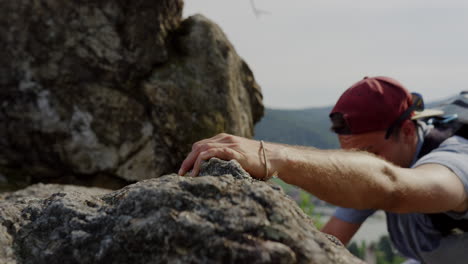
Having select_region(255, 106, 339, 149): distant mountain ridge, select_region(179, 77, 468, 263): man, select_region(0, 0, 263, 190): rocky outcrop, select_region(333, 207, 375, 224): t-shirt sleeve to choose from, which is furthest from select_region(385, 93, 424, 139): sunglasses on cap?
select_region(255, 106, 339, 149): distant mountain ridge

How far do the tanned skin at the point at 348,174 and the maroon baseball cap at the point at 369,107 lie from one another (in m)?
0.95

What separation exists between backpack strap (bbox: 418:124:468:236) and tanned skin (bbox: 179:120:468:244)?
Result: 0.33 m

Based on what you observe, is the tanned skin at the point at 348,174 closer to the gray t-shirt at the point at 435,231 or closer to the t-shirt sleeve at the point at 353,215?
the gray t-shirt at the point at 435,231

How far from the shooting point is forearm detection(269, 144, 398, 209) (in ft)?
7.02

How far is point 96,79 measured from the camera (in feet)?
16.6

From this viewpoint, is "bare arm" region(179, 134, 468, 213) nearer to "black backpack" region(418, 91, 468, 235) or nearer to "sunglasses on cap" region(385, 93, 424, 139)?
"black backpack" region(418, 91, 468, 235)

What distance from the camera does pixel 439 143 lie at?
3836mm

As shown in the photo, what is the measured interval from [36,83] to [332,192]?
3.96m

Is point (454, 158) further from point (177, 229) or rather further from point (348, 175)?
point (177, 229)

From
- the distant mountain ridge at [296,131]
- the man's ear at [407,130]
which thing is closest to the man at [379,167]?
the man's ear at [407,130]

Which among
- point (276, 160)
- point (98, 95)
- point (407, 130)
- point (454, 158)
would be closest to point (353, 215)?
point (407, 130)

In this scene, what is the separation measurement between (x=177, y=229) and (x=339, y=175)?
1.37 m

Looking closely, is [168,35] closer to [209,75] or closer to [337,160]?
[209,75]

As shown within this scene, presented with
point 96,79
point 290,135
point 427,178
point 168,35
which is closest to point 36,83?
point 96,79
